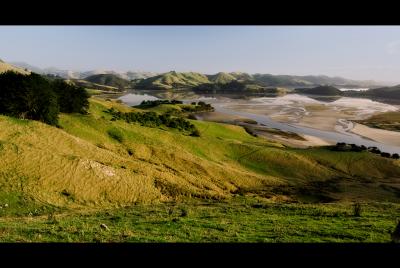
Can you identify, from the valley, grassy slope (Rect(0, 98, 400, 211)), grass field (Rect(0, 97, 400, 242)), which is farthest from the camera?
grassy slope (Rect(0, 98, 400, 211))

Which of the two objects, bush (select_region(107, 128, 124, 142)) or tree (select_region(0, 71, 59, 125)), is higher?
tree (select_region(0, 71, 59, 125))

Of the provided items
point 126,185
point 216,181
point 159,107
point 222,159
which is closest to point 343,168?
point 222,159

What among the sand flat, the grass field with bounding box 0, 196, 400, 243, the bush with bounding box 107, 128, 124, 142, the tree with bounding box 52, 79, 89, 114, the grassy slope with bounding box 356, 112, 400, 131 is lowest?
the sand flat

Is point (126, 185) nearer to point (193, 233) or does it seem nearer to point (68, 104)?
point (193, 233)

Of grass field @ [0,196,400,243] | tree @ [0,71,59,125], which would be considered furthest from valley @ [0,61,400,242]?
tree @ [0,71,59,125]

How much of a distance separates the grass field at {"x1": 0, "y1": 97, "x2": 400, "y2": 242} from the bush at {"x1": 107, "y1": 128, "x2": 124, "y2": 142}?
0.15 m

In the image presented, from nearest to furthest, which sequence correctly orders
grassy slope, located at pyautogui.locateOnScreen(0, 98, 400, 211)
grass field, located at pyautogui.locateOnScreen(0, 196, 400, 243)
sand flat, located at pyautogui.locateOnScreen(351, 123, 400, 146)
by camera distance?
grass field, located at pyautogui.locateOnScreen(0, 196, 400, 243), grassy slope, located at pyautogui.locateOnScreen(0, 98, 400, 211), sand flat, located at pyautogui.locateOnScreen(351, 123, 400, 146)

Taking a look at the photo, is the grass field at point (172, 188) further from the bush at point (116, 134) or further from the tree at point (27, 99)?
the tree at point (27, 99)

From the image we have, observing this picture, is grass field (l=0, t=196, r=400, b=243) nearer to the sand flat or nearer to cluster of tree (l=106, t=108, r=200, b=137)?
cluster of tree (l=106, t=108, r=200, b=137)

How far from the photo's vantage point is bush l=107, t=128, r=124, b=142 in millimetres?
52094

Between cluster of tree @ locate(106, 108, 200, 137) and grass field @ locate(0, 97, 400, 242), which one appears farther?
cluster of tree @ locate(106, 108, 200, 137)

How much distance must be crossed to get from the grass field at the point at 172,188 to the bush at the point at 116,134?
6.1 inches

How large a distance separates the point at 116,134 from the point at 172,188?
1836cm

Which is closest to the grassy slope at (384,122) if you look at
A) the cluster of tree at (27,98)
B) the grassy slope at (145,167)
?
the grassy slope at (145,167)
